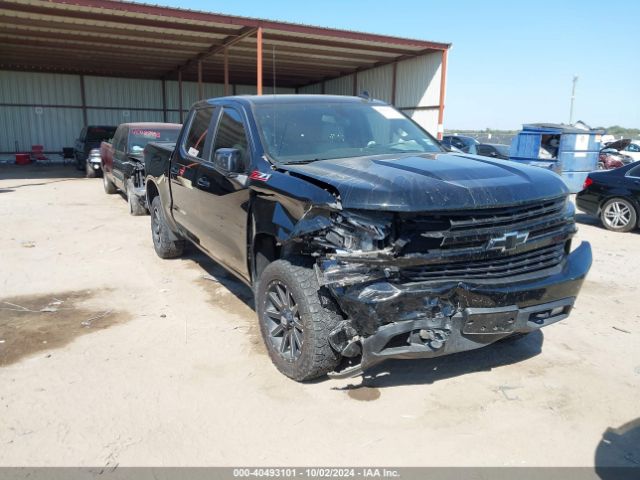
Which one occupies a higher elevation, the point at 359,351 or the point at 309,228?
the point at 309,228

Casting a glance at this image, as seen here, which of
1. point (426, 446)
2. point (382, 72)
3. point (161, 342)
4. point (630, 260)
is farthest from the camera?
point (382, 72)

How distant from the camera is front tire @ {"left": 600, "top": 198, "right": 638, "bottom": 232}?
8944mm

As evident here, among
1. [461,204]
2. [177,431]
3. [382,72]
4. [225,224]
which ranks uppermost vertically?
[382,72]

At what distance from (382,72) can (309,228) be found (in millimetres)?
20963

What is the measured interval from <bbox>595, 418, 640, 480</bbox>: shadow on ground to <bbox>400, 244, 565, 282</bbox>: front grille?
42.3 inches

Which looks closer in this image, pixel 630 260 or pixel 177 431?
pixel 177 431

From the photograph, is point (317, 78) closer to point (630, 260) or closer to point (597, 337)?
point (630, 260)

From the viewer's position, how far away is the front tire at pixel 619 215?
894cm

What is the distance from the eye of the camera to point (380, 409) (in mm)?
3299

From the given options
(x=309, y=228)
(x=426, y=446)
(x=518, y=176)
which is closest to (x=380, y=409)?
(x=426, y=446)

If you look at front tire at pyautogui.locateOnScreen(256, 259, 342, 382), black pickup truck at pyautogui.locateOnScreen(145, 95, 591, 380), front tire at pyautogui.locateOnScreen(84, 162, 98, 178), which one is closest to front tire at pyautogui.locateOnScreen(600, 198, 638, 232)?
black pickup truck at pyautogui.locateOnScreen(145, 95, 591, 380)

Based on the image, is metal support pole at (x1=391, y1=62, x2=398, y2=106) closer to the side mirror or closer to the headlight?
the side mirror

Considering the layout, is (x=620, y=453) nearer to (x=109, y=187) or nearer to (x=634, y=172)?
(x=634, y=172)

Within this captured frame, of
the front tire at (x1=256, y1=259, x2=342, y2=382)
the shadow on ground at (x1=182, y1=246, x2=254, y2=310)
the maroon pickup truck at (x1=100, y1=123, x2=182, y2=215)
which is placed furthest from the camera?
the maroon pickup truck at (x1=100, y1=123, x2=182, y2=215)
